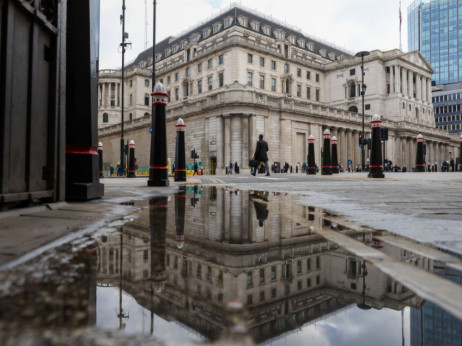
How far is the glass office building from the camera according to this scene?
352 ft

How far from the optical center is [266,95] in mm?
37906

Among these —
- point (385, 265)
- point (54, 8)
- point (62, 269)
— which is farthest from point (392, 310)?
point (54, 8)

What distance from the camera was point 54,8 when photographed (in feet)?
13.3

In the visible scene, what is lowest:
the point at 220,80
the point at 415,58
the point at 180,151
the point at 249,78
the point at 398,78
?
the point at 180,151

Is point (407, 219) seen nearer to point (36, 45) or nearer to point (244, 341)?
point (244, 341)

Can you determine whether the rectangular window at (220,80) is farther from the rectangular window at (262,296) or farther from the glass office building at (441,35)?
the glass office building at (441,35)

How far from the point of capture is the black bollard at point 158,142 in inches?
355

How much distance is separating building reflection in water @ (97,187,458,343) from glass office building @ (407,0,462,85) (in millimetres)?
131626

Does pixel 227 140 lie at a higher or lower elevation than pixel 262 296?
higher

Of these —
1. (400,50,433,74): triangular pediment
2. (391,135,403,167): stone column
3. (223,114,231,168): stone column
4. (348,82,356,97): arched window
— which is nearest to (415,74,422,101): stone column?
(400,50,433,74): triangular pediment

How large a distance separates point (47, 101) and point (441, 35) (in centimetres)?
13288

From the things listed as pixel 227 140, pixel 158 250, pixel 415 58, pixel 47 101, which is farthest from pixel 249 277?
pixel 415 58

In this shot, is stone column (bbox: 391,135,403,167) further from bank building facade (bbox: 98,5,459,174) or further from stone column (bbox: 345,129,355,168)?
stone column (bbox: 345,129,355,168)

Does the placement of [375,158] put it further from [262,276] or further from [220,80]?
[220,80]
